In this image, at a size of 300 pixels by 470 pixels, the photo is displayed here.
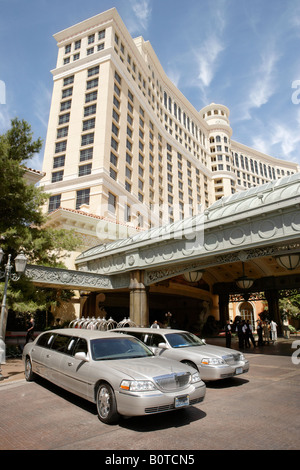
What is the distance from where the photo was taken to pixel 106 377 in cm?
491

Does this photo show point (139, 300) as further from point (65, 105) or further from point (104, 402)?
point (65, 105)

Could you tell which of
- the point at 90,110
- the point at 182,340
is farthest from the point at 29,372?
the point at 90,110

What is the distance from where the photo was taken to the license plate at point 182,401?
463 cm

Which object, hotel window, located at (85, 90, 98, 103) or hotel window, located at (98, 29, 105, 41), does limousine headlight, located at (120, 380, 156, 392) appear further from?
hotel window, located at (98, 29, 105, 41)

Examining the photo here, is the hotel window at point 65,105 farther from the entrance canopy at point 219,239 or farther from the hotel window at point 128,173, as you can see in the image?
the entrance canopy at point 219,239

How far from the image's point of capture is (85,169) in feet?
126

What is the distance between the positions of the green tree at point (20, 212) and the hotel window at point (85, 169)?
2393cm

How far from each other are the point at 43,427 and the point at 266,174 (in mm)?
108565

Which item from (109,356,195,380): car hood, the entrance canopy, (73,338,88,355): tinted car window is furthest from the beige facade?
(109,356,195,380): car hood

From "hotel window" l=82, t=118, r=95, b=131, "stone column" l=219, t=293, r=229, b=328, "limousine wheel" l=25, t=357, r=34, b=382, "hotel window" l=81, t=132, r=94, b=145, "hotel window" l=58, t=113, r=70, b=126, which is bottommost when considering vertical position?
"limousine wheel" l=25, t=357, r=34, b=382

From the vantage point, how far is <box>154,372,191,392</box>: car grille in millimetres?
4708

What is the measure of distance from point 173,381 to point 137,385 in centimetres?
66
